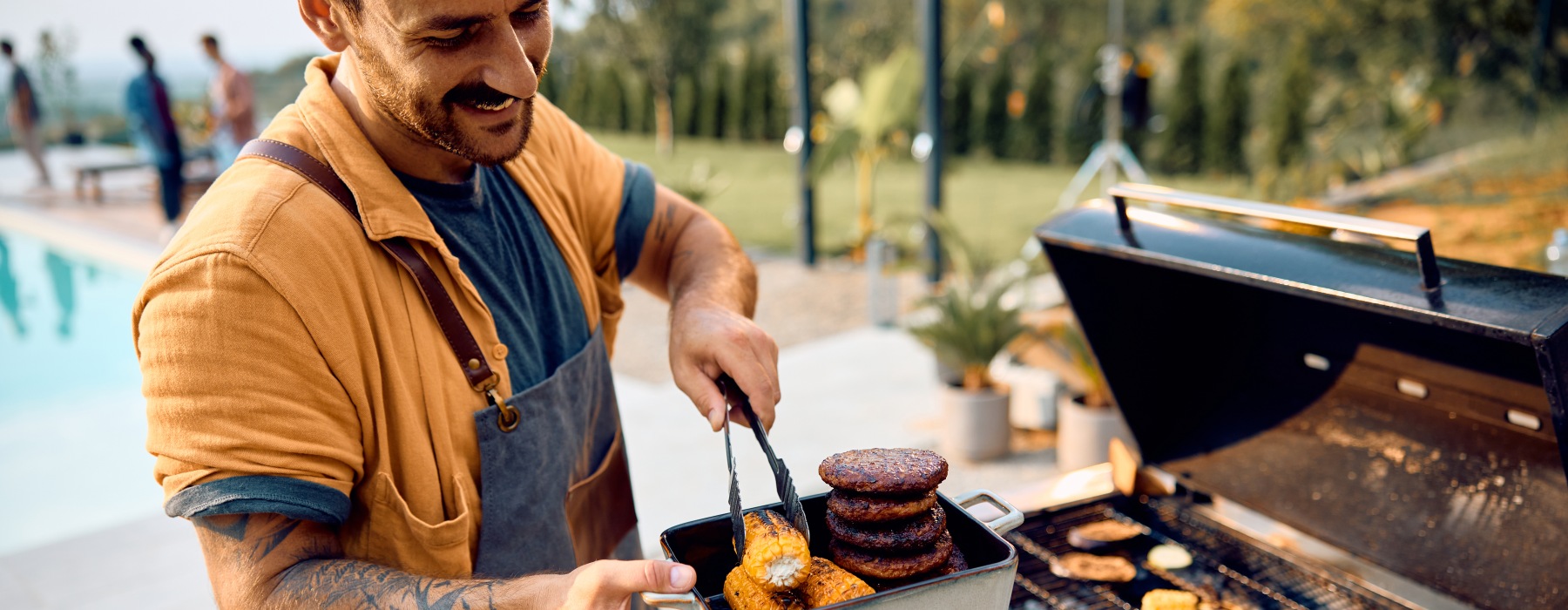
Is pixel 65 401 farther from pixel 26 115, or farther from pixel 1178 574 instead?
pixel 26 115

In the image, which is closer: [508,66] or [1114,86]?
[508,66]

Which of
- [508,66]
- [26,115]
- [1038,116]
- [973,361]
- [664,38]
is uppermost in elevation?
[664,38]

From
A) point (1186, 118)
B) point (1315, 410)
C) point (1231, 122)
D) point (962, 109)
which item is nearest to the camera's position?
point (1315, 410)

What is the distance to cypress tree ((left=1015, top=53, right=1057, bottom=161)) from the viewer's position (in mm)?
14547

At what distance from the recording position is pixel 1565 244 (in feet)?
7.70

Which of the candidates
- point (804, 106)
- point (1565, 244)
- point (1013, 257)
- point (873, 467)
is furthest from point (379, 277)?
point (1013, 257)

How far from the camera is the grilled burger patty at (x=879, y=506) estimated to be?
1069 mm

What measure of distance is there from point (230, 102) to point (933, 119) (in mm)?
6744

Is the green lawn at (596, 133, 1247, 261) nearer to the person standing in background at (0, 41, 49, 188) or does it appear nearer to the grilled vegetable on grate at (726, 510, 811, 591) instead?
the person standing in background at (0, 41, 49, 188)

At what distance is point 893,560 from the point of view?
105cm

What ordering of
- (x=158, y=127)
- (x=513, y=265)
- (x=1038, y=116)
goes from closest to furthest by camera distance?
(x=513, y=265)
(x=158, y=127)
(x=1038, y=116)

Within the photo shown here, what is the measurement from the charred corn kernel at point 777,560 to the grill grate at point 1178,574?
789mm

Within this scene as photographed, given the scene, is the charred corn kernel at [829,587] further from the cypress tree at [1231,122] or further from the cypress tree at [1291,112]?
the cypress tree at [1231,122]

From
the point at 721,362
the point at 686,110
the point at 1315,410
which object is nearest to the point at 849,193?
the point at 686,110
